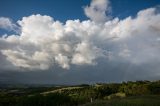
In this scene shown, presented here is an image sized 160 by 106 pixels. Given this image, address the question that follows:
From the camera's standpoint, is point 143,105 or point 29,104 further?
point 29,104

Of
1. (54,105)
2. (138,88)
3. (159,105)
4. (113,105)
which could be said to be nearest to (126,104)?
(113,105)

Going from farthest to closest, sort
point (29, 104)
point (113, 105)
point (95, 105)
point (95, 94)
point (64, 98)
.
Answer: point (95, 94), point (64, 98), point (29, 104), point (95, 105), point (113, 105)

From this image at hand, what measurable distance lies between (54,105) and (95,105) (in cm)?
6922

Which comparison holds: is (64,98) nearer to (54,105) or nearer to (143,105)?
(54,105)

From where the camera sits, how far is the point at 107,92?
14512 cm

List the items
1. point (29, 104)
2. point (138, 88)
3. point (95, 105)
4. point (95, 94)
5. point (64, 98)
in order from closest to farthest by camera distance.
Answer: point (95, 105)
point (29, 104)
point (64, 98)
point (138, 88)
point (95, 94)

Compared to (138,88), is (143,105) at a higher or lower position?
lower

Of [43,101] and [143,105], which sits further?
[43,101]

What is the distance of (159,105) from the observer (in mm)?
32562

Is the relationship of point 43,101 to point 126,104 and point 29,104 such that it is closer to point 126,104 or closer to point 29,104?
point 29,104

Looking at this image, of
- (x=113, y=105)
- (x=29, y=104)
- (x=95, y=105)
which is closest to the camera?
(x=113, y=105)

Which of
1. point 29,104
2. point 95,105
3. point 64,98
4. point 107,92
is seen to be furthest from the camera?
point 107,92

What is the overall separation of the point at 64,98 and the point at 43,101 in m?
9.20

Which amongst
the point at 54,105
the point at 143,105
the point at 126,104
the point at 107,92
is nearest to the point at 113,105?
the point at 126,104
